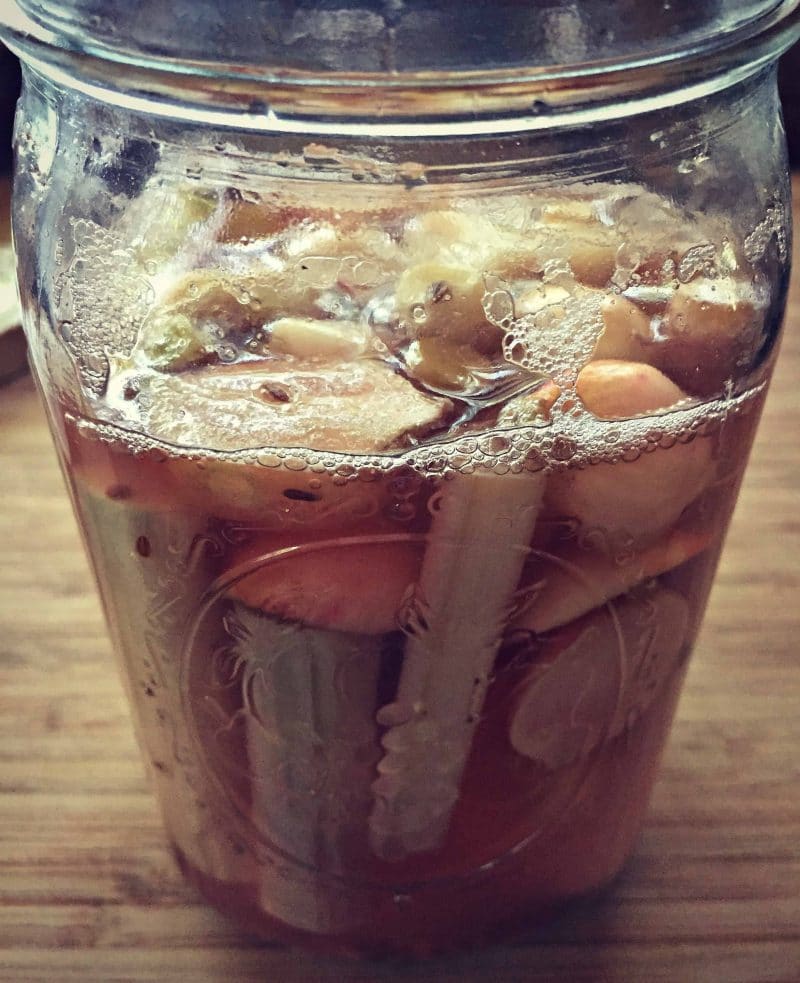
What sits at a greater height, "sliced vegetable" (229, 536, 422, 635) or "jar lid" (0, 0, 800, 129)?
"jar lid" (0, 0, 800, 129)

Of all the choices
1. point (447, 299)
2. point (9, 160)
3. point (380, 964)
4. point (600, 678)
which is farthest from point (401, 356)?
point (9, 160)

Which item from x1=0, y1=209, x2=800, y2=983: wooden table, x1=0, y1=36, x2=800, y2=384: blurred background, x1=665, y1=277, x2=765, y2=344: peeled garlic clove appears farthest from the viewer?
x1=0, y1=36, x2=800, y2=384: blurred background

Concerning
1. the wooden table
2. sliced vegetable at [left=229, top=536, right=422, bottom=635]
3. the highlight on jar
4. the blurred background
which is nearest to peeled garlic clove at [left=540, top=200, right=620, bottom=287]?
the highlight on jar

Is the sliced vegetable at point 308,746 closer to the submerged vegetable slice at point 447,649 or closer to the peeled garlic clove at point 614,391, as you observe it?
the submerged vegetable slice at point 447,649

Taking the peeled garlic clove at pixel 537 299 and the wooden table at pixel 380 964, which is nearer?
the peeled garlic clove at pixel 537 299

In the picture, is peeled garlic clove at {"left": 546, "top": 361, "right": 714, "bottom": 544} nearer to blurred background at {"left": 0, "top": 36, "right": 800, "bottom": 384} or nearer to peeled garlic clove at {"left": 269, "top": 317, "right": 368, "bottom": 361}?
peeled garlic clove at {"left": 269, "top": 317, "right": 368, "bottom": 361}

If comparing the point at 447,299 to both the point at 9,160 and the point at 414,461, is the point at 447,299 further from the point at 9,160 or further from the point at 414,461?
the point at 9,160

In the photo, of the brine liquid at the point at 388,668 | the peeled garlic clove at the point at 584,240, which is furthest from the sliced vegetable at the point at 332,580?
the peeled garlic clove at the point at 584,240
